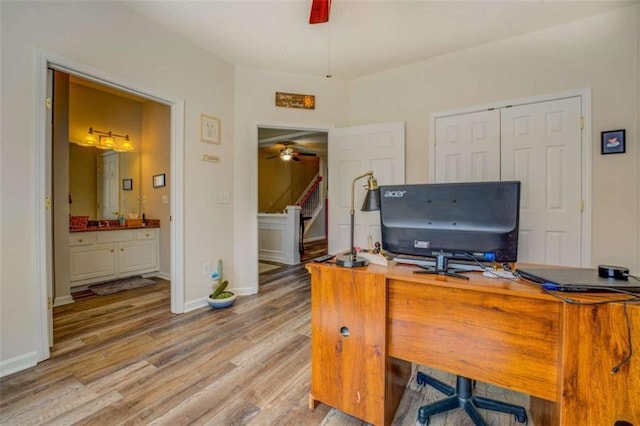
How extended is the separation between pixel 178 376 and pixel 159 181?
315 cm

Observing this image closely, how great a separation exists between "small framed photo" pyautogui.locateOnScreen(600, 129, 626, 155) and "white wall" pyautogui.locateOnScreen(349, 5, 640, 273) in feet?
0.12

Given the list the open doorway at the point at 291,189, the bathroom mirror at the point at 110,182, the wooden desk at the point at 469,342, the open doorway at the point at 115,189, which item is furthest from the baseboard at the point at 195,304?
the bathroom mirror at the point at 110,182

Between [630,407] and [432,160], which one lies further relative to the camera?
[432,160]

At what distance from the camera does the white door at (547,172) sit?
2.42m

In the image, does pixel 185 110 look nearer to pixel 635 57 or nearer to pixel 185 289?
pixel 185 289

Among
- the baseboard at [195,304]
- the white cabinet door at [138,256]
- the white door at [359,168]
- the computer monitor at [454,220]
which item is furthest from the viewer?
the white cabinet door at [138,256]

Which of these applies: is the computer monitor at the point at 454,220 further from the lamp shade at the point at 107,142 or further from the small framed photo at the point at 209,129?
the lamp shade at the point at 107,142

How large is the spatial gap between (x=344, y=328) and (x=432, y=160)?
2389 mm

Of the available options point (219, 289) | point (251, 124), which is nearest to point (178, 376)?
point (219, 289)

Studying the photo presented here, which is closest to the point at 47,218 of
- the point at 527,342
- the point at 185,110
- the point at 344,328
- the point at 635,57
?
the point at 185,110

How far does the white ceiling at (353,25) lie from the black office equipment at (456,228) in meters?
1.87

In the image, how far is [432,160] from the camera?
3.04 m

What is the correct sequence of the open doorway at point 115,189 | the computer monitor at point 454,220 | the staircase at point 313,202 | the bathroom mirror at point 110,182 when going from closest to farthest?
1. the computer monitor at point 454,220
2. the open doorway at point 115,189
3. the bathroom mirror at point 110,182
4. the staircase at point 313,202

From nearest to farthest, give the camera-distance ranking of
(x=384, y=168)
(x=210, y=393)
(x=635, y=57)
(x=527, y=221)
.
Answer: (x=210, y=393) → (x=635, y=57) → (x=527, y=221) → (x=384, y=168)
